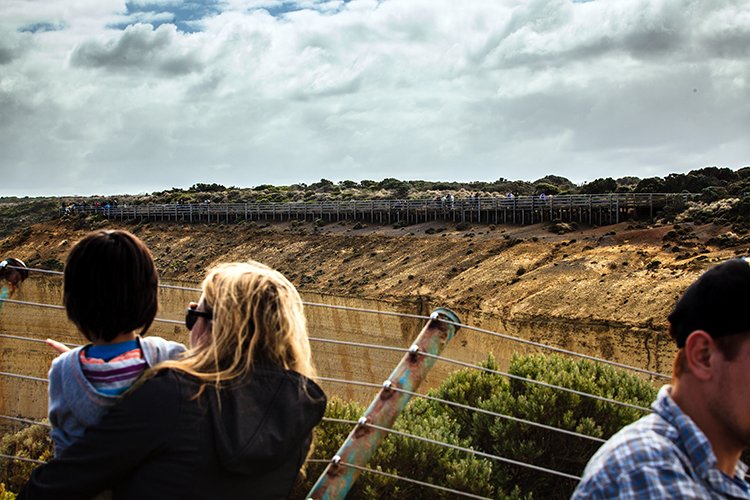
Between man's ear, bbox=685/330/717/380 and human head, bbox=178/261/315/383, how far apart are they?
1211 mm

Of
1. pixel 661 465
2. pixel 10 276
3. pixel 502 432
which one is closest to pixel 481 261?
pixel 502 432

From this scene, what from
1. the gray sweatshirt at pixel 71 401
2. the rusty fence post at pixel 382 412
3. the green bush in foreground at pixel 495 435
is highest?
the gray sweatshirt at pixel 71 401

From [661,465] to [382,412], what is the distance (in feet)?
5.75

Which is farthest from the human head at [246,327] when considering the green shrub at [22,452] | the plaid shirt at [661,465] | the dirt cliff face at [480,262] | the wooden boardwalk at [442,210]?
the wooden boardwalk at [442,210]

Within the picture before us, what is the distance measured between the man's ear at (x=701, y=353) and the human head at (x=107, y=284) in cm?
165

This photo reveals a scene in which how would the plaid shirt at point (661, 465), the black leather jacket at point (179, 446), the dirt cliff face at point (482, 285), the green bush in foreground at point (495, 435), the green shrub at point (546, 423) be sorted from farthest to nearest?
the dirt cliff face at point (482, 285), the green shrub at point (546, 423), the green bush in foreground at point (495, 435), the black leather jacket at point (179, 446), the plaid shirt at point (661, 465)

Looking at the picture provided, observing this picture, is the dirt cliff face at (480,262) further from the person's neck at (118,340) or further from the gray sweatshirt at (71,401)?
the gray sweatshirt at (71,401)

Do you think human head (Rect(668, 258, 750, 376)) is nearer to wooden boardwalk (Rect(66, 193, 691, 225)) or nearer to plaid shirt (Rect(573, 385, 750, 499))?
plaid shirt (Rect(573, 385, 750, 499))

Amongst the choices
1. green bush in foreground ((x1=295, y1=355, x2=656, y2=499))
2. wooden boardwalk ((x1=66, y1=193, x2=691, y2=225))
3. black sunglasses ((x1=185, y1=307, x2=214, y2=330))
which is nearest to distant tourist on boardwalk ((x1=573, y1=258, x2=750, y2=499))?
black sunglasses ((x1=185, y1=307, x2=214, y2=330))

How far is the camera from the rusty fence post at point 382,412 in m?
3.78

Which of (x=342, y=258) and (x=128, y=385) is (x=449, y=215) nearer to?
(x=342, y=258)

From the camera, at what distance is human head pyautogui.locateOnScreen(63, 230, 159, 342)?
2.77 m

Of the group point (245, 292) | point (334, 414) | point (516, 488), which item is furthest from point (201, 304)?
point (334, 414)

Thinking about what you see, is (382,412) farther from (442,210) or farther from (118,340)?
(442,210)
